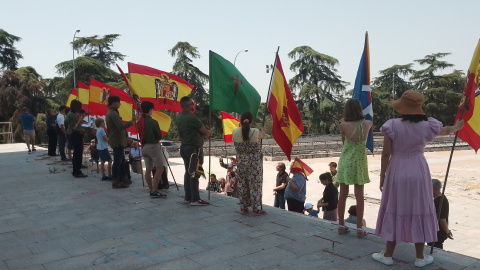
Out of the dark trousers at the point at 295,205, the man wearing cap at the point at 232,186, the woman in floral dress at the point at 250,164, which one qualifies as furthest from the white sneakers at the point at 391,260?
the man wearing cap at the point at 232,186

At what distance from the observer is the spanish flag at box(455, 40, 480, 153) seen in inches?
164

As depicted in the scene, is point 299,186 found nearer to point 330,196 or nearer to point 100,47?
point 330,196

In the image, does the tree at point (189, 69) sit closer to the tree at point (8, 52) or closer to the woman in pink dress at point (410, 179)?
the tree at point (8, 52)

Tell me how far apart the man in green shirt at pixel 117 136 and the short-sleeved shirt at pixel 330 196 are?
12.2 feet

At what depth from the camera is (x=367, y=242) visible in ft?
14.9

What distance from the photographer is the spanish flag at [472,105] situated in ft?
13.7

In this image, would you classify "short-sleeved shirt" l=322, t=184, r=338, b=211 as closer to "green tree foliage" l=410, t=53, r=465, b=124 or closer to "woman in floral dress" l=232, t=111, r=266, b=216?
"woman in floral dress" l=232, t=111, r=266, b=216

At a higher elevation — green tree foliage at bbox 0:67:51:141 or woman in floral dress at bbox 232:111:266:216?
green tree foliage at bbox 0:67:51:141

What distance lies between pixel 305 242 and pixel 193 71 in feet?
121

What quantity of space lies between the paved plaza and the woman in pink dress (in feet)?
1.11

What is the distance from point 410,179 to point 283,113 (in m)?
2.66

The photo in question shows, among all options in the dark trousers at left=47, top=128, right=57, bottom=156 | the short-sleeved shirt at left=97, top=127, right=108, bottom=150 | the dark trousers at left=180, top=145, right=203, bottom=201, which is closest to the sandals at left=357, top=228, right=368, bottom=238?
the dark trousers at left=180, top=145, right=203, bottom=201

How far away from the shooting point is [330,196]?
6.86 m

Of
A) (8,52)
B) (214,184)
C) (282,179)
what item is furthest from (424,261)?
(8,52)
